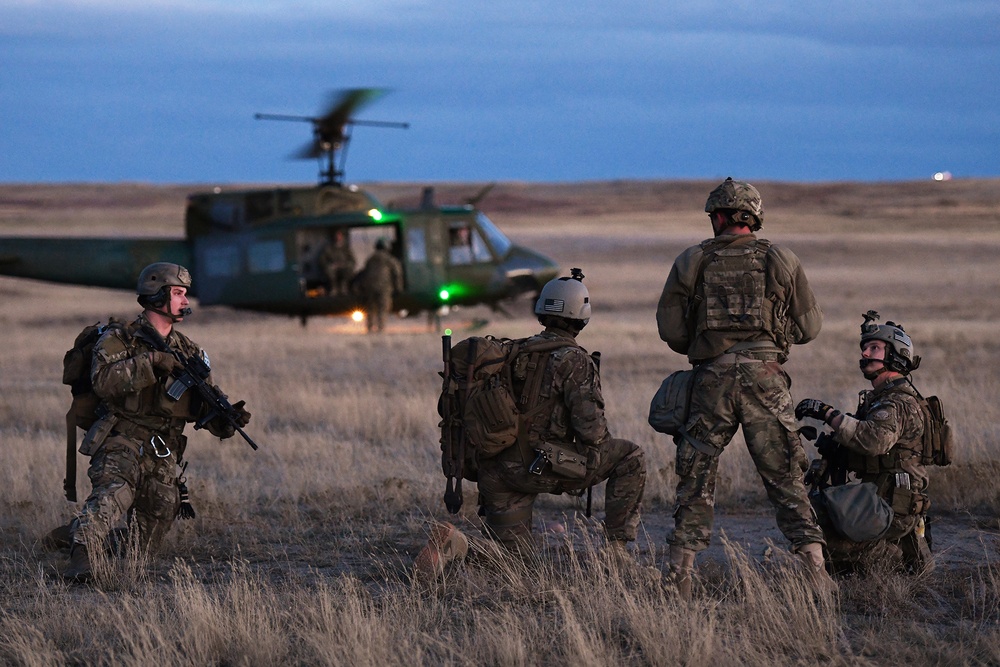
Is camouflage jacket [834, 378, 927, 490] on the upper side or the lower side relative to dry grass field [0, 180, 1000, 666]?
upper

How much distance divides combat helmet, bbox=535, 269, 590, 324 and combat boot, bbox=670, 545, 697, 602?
1.23 meters

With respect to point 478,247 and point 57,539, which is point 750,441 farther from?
point 478,247

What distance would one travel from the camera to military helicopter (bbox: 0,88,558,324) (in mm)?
19344

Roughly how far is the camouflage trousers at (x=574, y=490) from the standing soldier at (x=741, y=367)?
45 cm

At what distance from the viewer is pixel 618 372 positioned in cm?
1523

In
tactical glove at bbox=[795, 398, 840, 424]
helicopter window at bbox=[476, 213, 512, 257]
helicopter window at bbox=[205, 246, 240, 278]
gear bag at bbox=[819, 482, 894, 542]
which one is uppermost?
helicopter window at bbox=[476, 213, 512, 257]

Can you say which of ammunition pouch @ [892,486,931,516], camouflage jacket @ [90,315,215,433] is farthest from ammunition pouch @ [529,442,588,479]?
camouflage jacket @ [90,315,215,433]

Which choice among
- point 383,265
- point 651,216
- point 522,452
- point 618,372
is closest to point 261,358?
point 383,265

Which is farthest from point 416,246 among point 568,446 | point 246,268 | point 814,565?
point 814,565

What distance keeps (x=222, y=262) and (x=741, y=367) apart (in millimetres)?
14931

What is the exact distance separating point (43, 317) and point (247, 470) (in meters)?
18.4

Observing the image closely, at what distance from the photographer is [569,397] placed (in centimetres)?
618

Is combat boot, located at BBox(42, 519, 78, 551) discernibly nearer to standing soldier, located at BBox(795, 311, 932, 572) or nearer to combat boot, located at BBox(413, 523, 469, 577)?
combat boot, located at BBox(413, 523, 469, 577)

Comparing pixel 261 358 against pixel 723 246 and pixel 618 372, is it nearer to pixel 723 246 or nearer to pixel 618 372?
pixel 618 372
